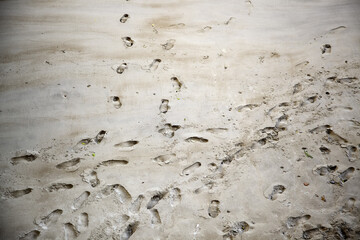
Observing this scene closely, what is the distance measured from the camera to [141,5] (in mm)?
2545

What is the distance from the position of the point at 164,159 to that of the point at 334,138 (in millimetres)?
1182

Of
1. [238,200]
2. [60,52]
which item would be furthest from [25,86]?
[238,200]

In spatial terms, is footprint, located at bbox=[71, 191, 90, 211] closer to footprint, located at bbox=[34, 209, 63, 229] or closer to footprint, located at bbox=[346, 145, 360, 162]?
footprint, located at bbox=[34, 209, 63, 229]

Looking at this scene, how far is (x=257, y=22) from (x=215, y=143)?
1314 mm

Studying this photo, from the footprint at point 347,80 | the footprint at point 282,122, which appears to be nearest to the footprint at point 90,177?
the footprint at point 282,122

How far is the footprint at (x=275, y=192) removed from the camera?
1674 millimetres

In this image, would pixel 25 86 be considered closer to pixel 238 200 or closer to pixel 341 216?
pixel 238 200

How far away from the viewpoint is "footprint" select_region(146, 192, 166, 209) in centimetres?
163

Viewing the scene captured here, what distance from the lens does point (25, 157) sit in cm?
177

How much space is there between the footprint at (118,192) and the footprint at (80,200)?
0.31 ft

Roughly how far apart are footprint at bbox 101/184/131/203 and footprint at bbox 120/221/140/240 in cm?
15

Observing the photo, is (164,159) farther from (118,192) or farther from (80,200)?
(80,200)

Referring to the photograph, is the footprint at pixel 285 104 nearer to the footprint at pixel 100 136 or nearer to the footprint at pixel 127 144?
the footprint at pixel 127 144

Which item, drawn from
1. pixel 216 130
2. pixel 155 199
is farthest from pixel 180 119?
pixel 155 199
